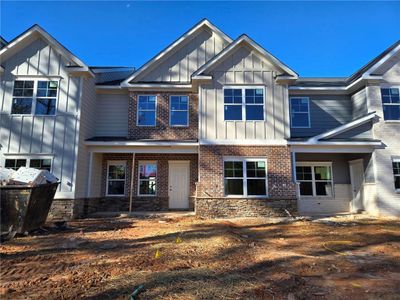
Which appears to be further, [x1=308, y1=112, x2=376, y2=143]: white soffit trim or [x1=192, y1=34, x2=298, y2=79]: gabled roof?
[x1=192, y1=34, x2=298, y2=79]: gabled roof

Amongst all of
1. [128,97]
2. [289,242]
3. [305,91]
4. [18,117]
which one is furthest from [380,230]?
[18,117]

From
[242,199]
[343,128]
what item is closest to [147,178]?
[242,199]

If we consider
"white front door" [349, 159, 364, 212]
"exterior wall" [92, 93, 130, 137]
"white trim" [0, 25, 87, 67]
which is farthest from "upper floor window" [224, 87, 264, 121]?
"white trim" [0, 25, 87, 67]

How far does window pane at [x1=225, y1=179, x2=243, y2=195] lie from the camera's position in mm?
12070

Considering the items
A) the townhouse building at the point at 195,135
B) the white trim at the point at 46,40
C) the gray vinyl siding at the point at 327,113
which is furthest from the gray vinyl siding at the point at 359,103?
the white trim at the point at 46,40

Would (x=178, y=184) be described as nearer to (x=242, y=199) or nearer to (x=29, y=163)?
(x=242, y=199)

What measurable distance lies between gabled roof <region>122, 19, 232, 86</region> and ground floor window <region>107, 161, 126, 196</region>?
4113mm

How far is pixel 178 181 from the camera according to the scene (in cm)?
1408

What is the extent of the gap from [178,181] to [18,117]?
775cm

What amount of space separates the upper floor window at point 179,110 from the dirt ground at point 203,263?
586cm

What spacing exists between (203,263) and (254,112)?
8.45 metres

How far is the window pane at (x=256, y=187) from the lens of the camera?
475 inches

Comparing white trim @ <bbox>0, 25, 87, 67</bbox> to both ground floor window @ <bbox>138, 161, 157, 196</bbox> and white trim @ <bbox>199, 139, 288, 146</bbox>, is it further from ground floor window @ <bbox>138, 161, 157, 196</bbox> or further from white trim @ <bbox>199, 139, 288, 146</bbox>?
white trim @ <bbox>199, 139, 288, 146</bbox>

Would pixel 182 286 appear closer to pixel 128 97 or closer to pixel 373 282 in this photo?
pixel 373 282
